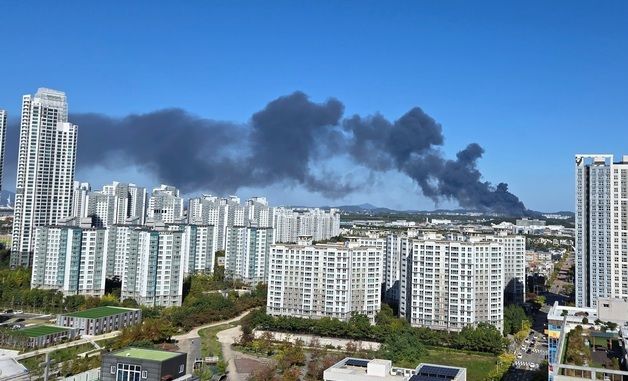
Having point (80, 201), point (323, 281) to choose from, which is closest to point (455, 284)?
point (323, 281)

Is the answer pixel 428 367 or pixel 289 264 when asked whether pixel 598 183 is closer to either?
pixel 289 264

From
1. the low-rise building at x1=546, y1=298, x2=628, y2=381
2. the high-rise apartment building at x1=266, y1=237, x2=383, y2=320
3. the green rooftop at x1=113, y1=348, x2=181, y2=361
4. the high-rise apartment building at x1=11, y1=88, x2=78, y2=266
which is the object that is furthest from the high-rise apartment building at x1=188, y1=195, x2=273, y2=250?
the green rooftop at x1=113, y1=348, x2=181, y2=361

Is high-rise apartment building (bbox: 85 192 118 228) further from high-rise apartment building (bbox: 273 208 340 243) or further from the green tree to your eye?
the green tree

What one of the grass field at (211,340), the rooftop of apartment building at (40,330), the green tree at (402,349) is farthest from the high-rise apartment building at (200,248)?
the green tree at (402,349)

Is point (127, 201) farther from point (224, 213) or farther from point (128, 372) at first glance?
point (128, 372)

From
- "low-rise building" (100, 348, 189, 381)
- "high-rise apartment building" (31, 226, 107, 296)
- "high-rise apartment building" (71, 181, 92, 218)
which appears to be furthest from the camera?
"high-rise apartment building" (71, 181, 92, 218)

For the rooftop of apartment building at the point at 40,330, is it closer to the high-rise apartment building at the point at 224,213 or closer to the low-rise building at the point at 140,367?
the low-rise building at the point at 140,367
